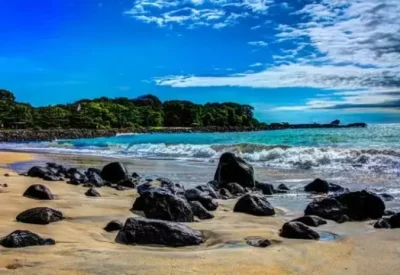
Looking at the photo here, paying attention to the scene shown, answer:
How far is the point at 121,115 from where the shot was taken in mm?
110250

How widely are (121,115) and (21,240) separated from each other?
351 ft

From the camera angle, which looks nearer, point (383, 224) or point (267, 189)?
point (383, 224)

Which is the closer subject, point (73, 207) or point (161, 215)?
point (161, 215)

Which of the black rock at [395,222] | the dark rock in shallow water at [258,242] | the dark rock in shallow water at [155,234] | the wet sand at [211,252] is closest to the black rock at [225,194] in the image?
the wet sand at [211,252]

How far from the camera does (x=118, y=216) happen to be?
21.8 feet

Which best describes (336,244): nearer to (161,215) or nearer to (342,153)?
(161,215)

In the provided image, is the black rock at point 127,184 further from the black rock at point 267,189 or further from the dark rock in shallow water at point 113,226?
the dark rock in shallow water at point 113,226

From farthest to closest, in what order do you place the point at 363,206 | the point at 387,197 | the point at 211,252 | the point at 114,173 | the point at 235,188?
the point at 114,173
the point at 235,188
the point at 387,197
the point at 363,206
the point at 211,252

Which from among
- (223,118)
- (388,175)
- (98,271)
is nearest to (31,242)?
(98,271)

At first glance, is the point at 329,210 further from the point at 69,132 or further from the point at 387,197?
the point at 69,132

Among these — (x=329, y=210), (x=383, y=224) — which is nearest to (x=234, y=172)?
(x=329, y=210)

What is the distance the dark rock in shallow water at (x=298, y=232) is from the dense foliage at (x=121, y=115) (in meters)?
83.0

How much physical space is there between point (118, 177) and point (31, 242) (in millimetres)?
7797

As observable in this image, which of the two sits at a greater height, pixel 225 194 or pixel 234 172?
pixel 234 172
